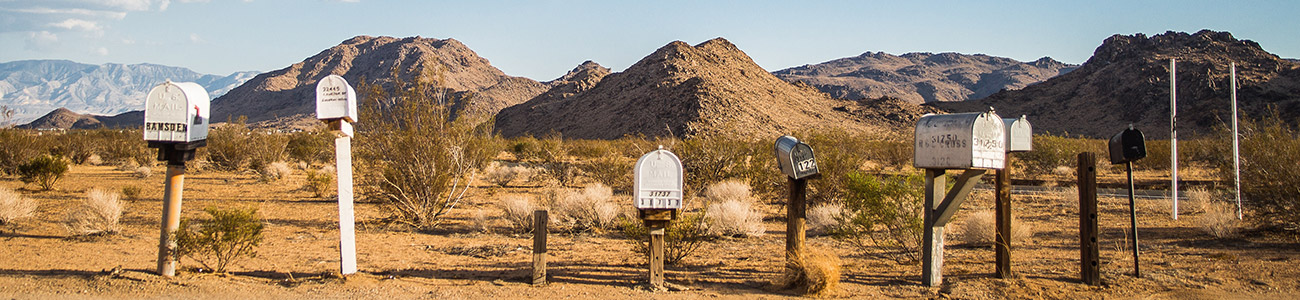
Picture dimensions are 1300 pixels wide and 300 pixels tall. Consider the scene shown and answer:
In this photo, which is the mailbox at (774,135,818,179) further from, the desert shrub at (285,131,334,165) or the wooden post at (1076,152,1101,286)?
the desert shrub at (285,131,334,165)

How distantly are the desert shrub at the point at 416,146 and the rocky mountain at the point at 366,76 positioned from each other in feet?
300

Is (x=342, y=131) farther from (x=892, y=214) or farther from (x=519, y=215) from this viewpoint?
(x=892, y=214)

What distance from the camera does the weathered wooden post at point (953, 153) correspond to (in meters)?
5.88

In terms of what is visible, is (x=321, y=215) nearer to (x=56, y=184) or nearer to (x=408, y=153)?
(x=408, y=153)

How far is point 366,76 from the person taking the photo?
11344cm

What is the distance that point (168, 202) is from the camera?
21.9 ft

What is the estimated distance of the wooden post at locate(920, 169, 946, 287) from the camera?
6.33 meters

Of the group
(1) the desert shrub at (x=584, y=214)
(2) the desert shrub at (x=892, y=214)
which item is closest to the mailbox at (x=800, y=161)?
(2) the desert shrub at (x=892, y=214)

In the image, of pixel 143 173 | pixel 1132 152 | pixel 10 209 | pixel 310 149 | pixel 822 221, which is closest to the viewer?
pixel 1132 152

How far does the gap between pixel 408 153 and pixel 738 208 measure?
15.6 feet

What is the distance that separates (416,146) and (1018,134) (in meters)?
7.82

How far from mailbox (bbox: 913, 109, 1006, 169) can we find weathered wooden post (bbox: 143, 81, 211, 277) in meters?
5.95

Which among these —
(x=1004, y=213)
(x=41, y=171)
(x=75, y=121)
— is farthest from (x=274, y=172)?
(x=75, y=121)

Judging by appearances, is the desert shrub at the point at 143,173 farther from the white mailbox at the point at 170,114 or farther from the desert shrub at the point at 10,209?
the white mailbox at the point at 170,114
